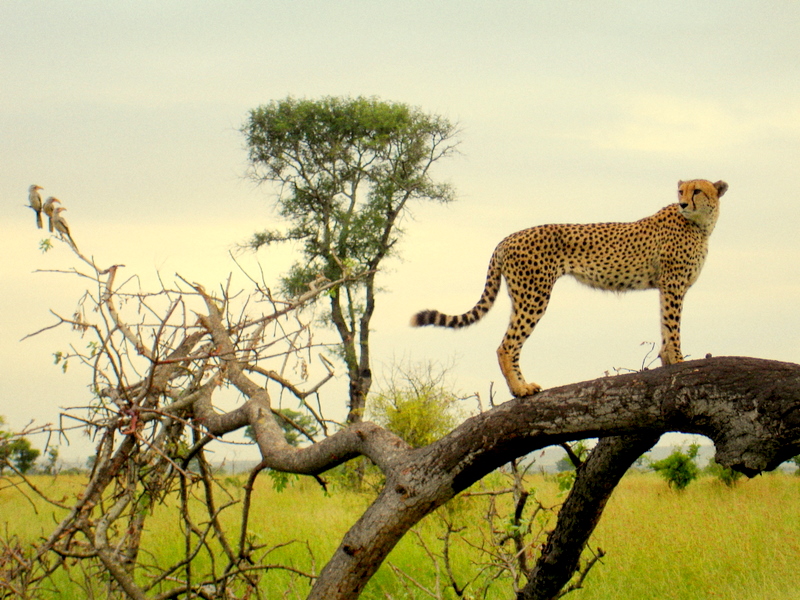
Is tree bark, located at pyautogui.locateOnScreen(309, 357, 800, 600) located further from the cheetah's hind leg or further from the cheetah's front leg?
the cheetah's front leg

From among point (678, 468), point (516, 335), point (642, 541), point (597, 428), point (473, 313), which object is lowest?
point (642, 541)

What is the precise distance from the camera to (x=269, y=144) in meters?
18.8

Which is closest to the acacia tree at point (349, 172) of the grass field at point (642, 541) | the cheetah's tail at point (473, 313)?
the grass field at point (642, 541)

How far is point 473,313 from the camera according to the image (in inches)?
192

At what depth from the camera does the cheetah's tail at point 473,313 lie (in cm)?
464

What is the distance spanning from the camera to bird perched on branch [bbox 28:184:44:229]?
5.27 metres

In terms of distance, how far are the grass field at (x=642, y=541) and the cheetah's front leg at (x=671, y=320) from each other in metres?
3.18

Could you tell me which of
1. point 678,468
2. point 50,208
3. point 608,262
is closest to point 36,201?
point 50,208

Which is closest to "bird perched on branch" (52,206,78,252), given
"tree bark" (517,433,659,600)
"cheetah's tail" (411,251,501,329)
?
"cheetah's tail" (411,251,501,329)

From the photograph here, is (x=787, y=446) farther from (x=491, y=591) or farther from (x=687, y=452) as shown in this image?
(x=687, y=452)

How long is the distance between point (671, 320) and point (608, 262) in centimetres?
51

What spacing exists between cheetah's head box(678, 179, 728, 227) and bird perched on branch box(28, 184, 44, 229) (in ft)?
13.6

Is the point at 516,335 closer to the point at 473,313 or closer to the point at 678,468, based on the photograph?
the point at 473,313

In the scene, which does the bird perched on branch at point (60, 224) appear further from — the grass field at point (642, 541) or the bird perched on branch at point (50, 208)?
the grass field at point (642, 541)
